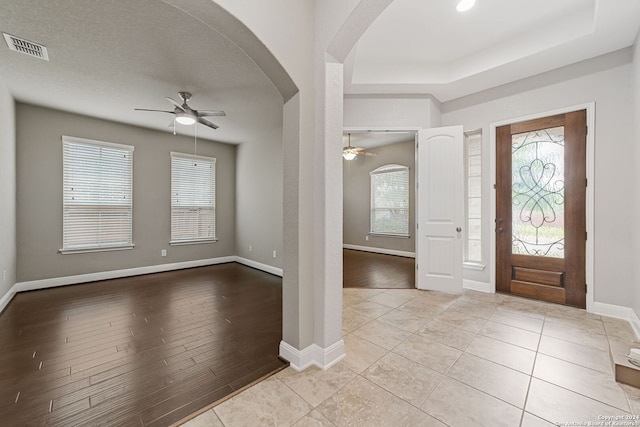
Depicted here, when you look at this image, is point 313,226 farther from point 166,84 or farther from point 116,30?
point 166,84

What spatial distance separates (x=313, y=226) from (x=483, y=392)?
62.8 inches

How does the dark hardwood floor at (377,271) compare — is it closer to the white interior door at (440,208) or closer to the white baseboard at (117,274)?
the white interior door at (440,208)

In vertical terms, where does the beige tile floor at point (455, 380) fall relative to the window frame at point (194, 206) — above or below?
below

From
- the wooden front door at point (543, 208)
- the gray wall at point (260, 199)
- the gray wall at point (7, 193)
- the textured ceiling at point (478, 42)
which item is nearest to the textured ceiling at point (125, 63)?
the gray wall at point (7, 193)

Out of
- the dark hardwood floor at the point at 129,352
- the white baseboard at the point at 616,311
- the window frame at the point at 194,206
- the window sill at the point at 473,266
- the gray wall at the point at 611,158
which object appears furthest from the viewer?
the window frame at the point at 194,206

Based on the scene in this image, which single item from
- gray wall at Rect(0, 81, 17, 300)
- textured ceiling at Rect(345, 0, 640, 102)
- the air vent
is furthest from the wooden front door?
gray wall at Rect(0, 81, 17, 300)

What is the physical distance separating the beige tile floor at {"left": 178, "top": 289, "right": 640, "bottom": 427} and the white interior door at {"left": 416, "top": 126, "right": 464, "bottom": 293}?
95cm

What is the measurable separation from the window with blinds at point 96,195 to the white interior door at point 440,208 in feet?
17.2

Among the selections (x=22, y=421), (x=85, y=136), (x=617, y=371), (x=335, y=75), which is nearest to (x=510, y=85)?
(x=335, y=75)

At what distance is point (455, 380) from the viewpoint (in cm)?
179

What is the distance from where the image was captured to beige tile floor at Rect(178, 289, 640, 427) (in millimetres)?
1482

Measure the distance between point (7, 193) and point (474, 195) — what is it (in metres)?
6.59

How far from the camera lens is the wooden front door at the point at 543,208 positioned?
3.09m

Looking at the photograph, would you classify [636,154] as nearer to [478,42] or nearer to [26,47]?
[478,42]
